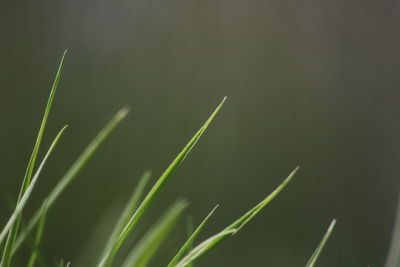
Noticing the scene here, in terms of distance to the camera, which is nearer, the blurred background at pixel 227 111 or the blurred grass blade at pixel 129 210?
the blurred grass blade at pixel 129 210

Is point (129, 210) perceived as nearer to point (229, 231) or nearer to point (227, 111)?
point (229, 231)

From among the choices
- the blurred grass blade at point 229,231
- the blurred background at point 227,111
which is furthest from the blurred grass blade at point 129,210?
the blurred background at point 227,111

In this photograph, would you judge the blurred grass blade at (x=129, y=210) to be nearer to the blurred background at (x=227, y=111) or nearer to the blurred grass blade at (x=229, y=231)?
the blurred grass blade at (x=229, y=231)

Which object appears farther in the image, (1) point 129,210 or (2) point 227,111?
(2) point 227,111

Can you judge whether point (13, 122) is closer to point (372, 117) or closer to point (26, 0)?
point (26, 0)

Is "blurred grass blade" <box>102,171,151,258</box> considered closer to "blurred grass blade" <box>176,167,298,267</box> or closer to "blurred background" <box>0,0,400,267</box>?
"blurred grass blade" <box>176,167,298,267</box>

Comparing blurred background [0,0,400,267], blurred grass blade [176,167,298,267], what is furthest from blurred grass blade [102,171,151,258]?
blurred background [0,0,400,267]

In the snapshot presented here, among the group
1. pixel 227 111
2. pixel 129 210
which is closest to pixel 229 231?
pixel 129 210

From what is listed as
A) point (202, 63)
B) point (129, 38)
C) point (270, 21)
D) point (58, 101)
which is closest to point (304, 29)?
point (270, 21)

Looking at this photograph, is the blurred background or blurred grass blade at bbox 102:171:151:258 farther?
the blurred background
